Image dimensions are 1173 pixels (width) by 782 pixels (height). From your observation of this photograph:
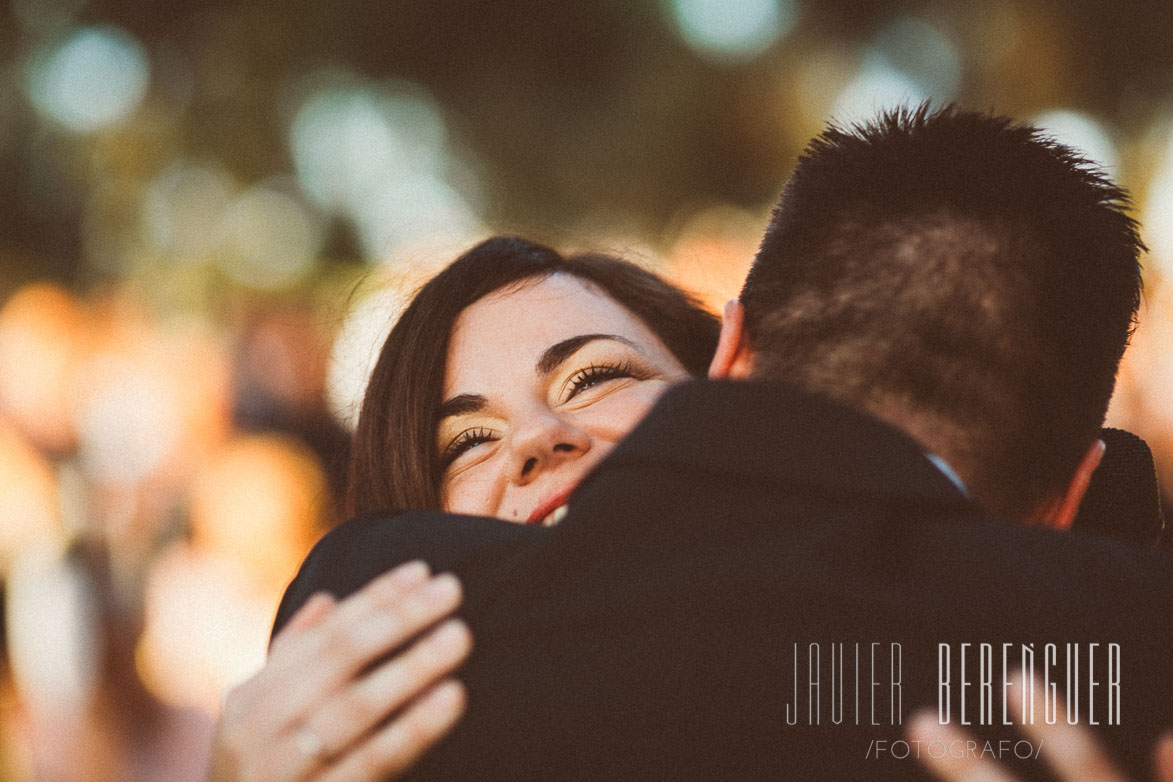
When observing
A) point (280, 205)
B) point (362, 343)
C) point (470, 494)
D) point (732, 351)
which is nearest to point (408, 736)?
point (732, 351)

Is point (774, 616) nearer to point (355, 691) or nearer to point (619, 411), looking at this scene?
point (355, 691)

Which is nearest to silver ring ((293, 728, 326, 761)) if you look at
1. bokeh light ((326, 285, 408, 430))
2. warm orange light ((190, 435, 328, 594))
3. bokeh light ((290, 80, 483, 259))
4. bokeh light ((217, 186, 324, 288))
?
bokeh light ((326, 285, 408, 430))

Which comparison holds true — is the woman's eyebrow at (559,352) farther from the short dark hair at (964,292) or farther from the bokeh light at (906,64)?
the bokeh light at (906,64)

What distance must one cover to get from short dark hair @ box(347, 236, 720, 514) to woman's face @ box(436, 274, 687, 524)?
0.05 meters

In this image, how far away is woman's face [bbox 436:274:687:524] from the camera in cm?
196

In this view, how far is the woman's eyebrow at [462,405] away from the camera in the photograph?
2117mm

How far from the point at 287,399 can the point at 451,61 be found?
13.6 ft

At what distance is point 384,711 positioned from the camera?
1.12m

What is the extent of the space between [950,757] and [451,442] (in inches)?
55.1

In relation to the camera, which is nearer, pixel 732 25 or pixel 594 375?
pixel 594 375

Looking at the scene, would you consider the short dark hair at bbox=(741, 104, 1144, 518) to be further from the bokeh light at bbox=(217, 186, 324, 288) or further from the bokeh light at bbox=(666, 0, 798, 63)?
the bokeh light at bbox=(217, 186, 324, 288)

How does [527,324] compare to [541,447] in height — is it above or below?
above

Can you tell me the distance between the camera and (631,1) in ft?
29.9

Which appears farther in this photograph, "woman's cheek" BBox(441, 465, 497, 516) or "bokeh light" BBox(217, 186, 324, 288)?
"bokeh light" BBox(217, 186, 324, 288)
